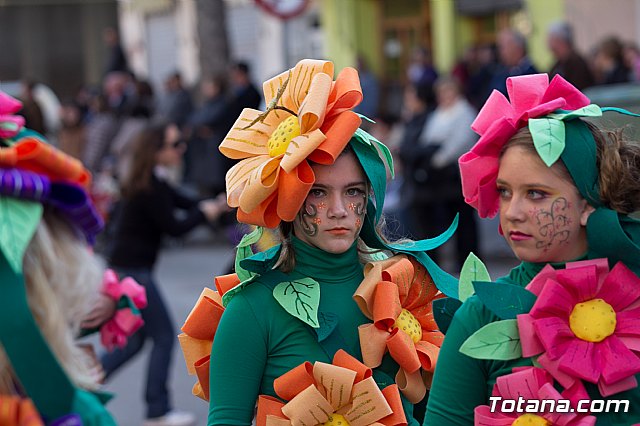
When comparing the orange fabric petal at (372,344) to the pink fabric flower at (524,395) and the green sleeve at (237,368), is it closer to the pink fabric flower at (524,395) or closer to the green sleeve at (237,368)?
the green sleeve at (237,368)

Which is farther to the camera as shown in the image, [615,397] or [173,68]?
[173,68]

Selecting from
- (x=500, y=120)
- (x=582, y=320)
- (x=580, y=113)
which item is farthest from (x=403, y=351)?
(x=580, y=113)

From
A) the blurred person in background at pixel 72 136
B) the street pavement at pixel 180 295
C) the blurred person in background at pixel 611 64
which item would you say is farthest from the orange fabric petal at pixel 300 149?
the blurred person in background at pixel 72 136

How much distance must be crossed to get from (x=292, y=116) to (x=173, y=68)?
75.8ft

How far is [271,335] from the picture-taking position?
313cm

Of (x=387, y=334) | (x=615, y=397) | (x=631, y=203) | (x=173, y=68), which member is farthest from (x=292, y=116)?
(x=173, y=68)

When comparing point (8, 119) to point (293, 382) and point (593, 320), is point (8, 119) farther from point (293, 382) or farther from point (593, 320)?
point (593, 320)

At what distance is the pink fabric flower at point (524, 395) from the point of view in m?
2.58

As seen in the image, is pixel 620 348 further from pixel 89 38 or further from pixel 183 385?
pixel 89 38

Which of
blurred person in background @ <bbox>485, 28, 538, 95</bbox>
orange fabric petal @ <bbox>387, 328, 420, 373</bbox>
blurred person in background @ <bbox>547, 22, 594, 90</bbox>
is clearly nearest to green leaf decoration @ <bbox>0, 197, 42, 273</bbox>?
orange fabric petal @ <bbox>387, 328, 420, 373</bbox>

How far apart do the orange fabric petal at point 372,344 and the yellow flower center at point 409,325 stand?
85 millimetres

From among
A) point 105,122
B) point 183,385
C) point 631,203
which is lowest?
point 183,385

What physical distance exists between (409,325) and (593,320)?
75cm

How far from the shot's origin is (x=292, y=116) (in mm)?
3324
